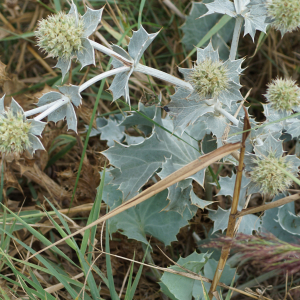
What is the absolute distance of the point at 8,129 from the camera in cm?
92

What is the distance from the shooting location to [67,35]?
973 millimetres

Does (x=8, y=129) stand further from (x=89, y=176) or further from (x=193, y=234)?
(x=193, y=234)

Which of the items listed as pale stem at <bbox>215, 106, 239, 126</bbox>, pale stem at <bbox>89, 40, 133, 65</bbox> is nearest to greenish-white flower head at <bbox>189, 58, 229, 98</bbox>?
pale stem at <bbox>215, 106, 239, 126</bbox>

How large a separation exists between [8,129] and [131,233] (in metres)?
0.66

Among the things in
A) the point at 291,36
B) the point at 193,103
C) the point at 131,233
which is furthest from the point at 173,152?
the point at 291,36

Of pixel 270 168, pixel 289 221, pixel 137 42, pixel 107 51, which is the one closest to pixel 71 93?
pixel 107 51

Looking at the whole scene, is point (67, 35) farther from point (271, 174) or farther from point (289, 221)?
point (289, 221)

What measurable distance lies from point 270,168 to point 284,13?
0.49 meters

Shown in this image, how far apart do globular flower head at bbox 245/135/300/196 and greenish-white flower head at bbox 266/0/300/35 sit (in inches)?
14.8

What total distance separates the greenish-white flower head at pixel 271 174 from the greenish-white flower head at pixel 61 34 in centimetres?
70

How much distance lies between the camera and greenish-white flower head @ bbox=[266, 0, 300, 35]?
0.98m

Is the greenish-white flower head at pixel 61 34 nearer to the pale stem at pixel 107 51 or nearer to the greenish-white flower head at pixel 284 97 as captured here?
the pale stem at pixel 107 51

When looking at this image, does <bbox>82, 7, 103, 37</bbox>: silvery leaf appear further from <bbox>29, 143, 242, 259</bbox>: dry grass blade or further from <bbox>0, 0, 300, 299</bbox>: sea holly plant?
<bbox>29, 143, 242, 259</bbox>: dry grass blade

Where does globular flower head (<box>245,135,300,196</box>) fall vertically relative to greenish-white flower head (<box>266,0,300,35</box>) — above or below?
below
